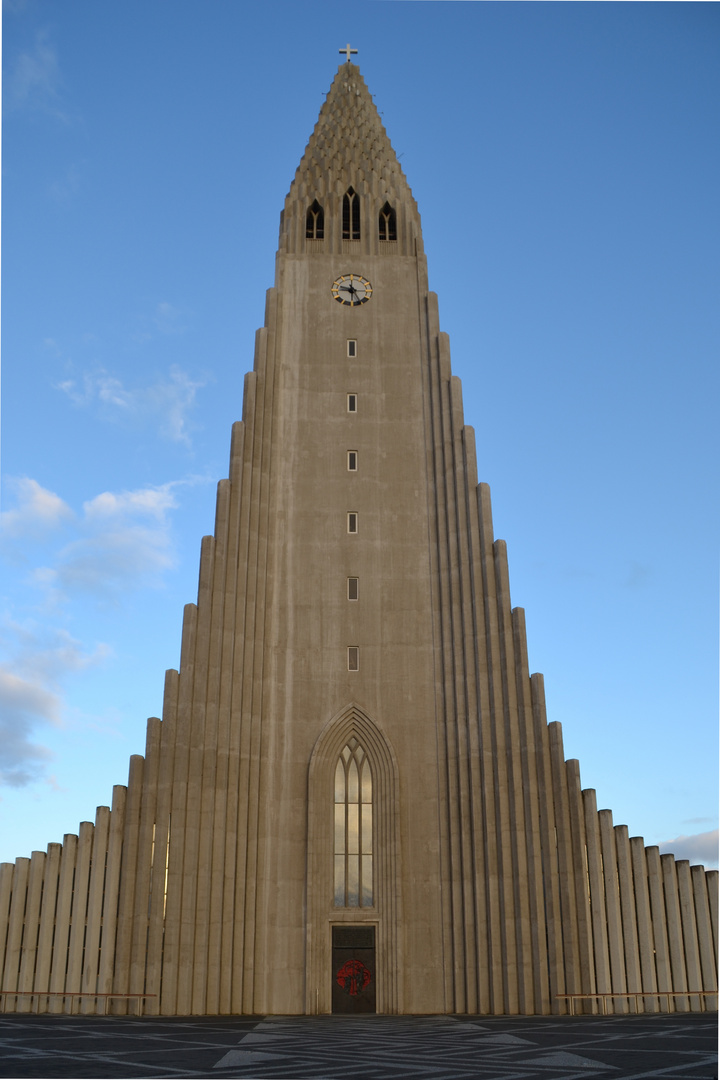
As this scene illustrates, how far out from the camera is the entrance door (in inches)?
1180

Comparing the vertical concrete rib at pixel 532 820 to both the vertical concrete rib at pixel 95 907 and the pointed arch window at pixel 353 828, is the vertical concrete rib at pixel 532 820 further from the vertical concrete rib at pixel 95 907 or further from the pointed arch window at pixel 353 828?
the vertical concrete rib at pixel 95 907

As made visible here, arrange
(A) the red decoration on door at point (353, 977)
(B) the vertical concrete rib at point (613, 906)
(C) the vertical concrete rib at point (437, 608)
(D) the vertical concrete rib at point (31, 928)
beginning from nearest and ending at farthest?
1. (B) the vertical concrete rib at point (613, 906)
2. (D) the vertical concrete rib at point (31, 928)
3. (A) the red decoration on door at point (353, 977)
4. (C) the vertical concrete rib at point (437, 608)

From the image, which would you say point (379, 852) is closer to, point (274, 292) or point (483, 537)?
point (483, 537)

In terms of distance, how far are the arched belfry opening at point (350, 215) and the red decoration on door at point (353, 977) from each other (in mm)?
29474

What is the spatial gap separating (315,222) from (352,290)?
167 inches

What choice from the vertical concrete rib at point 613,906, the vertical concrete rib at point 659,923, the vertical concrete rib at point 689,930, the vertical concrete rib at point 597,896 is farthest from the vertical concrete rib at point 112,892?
the vertical concrete rib at point 689,930

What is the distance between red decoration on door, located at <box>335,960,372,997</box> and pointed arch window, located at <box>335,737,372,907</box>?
5.97 feet

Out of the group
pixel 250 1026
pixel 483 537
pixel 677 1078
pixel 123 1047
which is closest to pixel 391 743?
pixel 483 537

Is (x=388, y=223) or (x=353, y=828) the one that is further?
(x=388, y=223)

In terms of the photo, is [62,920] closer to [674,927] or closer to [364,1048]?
[364,1048]

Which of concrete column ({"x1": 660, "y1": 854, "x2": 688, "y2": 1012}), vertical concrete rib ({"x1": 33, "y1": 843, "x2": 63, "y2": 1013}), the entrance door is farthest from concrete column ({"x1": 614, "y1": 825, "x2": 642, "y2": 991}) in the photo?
vertical concrete rib ({"x1": 33, "y1": 843, "x2": 63, "y2": 1013})

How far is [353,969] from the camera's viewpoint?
30188 millimetres

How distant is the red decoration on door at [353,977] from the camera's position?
30078mm

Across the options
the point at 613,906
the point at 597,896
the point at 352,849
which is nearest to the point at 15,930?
the point at 352,849
